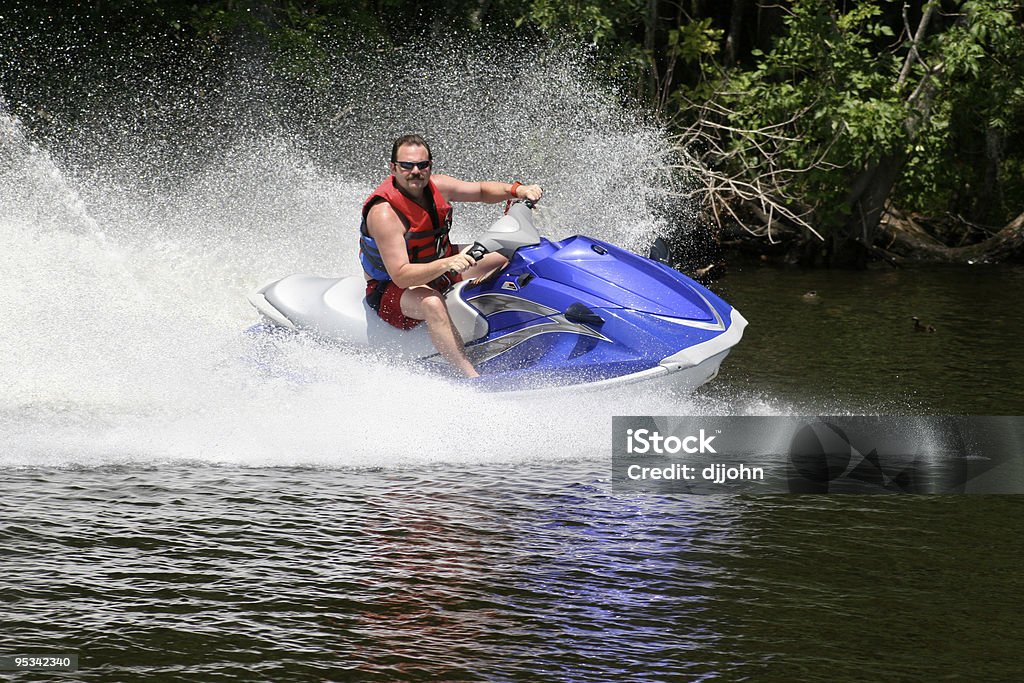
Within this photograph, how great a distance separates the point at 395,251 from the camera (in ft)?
19.7

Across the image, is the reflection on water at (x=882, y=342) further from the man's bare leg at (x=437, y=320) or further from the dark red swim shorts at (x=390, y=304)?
the dark red swim shorts at (x=390, y=304)

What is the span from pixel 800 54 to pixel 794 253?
2.15m

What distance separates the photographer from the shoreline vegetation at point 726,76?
14117 millimetres

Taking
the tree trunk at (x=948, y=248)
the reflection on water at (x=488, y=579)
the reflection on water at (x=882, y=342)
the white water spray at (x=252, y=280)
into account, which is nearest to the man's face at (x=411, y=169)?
the white water spray at (x=252, y=280)

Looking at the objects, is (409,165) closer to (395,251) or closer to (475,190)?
(395,251)

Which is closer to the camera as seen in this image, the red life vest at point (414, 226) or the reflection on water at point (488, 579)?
the reflection on water at point (488, 579)

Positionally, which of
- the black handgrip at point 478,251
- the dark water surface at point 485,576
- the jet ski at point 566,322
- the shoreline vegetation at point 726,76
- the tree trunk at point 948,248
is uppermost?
the shoreline vegetation at point 726,76

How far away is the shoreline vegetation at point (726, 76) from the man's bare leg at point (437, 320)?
7616 millimetres

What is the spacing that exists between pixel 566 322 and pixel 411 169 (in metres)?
0.96

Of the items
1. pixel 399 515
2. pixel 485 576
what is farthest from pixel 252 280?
pixel 485 576

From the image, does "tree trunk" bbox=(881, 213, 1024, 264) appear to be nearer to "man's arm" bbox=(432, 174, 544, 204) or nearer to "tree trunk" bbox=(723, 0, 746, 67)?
"tree trunk" bbox=(723, 0, 746, 67)

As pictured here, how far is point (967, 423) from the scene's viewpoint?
22.2 feet

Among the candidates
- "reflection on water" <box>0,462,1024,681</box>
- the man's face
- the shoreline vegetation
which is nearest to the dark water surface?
"reflection on water" <box>0,462,1024,681</box>

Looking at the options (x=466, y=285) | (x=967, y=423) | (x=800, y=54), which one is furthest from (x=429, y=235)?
(x=800, y=54)
